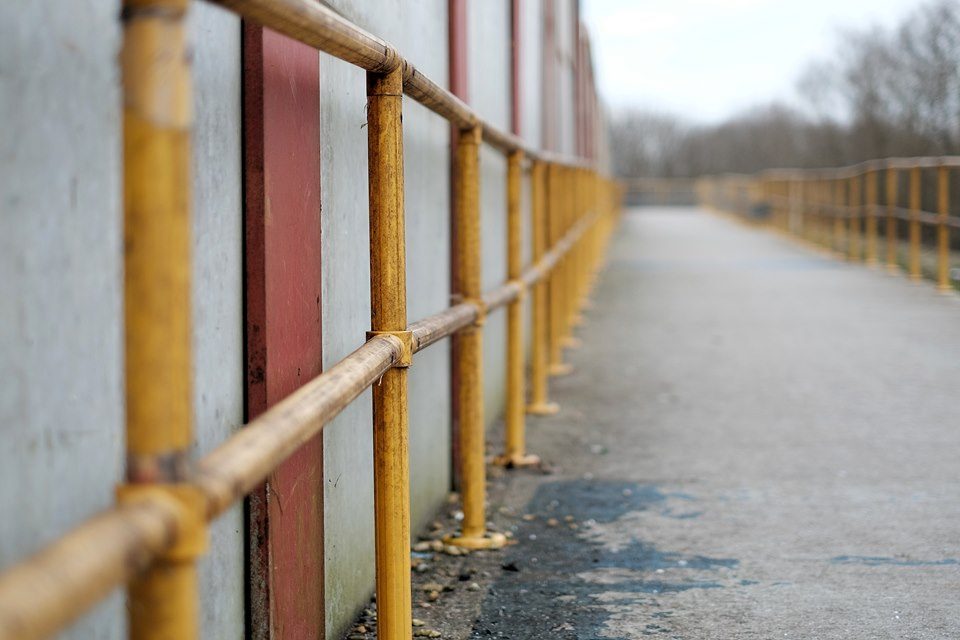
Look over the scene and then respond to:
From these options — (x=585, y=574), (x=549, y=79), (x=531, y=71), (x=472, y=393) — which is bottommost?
(x=585, y=574)

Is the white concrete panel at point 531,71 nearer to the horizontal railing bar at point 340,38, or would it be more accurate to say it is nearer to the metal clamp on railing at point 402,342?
the horizontal railing bar at point 340,38

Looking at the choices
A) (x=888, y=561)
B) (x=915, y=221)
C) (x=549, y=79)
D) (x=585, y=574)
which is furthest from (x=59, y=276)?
(x=915, y=221)

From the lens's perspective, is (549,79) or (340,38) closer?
(340,38)

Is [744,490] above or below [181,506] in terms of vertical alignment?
below

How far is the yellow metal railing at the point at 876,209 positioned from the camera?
11.8m

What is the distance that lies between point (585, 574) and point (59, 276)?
7.08 ft

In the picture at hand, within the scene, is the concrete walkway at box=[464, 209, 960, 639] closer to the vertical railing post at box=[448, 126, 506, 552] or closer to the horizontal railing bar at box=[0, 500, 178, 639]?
the vertical railing post at box=[448, 126, 506, 552]

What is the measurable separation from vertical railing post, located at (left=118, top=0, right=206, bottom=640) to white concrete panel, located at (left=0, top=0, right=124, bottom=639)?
1.08 ft

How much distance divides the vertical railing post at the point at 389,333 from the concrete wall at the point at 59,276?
0.75m

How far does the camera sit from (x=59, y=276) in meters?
1.45

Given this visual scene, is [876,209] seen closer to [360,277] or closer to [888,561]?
[888,561]

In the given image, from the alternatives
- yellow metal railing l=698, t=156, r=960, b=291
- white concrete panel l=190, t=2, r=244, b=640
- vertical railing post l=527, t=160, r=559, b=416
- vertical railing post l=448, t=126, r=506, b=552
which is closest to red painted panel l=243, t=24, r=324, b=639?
white concrete panel l=190, t=2, r=244, b=640

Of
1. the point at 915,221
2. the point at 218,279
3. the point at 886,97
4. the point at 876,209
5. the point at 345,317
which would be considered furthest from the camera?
the point at 886,97

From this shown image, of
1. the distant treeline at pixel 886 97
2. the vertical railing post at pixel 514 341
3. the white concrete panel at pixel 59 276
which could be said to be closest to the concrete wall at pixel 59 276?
the white concrete panel at pixel 59 276
